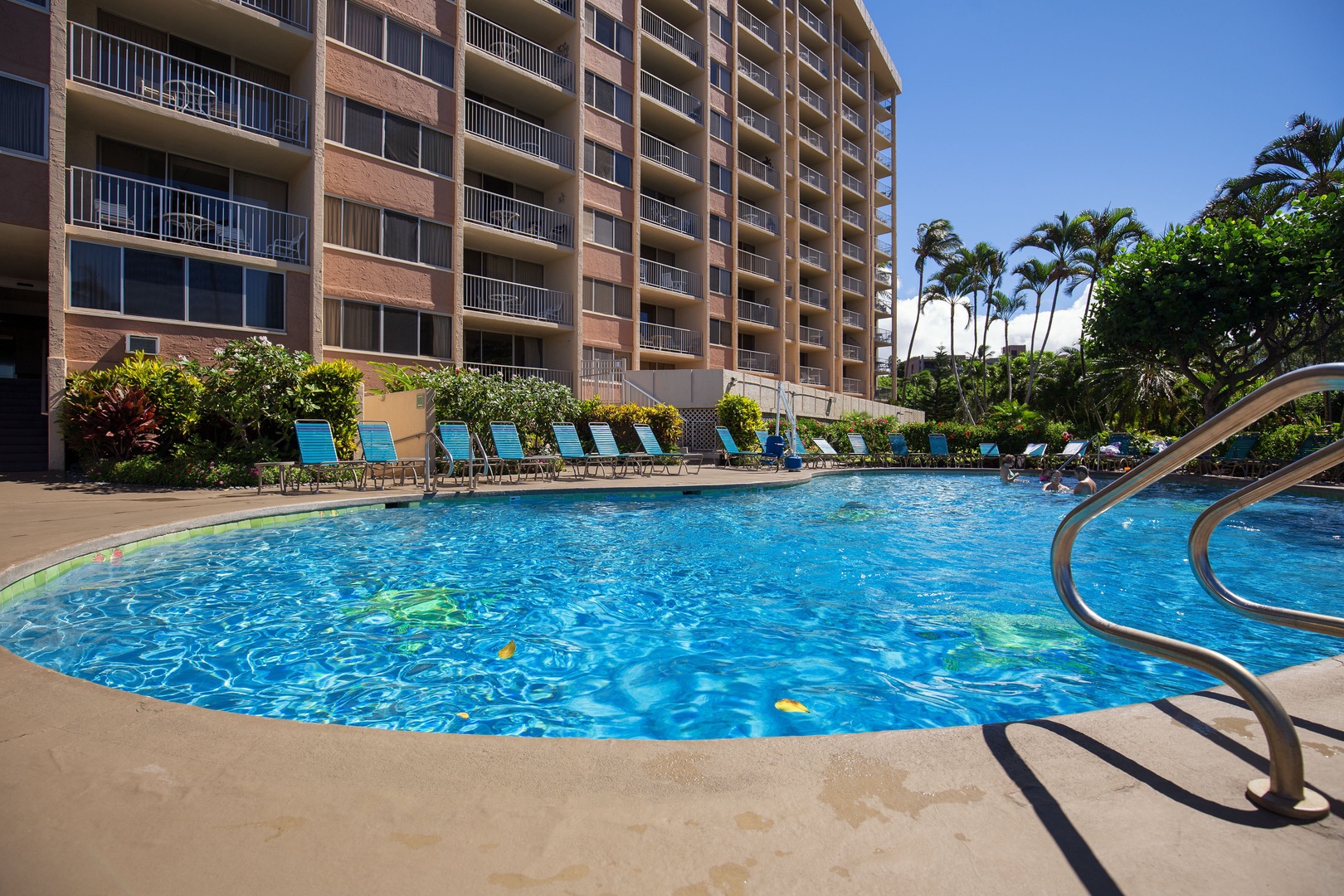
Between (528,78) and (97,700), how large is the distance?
865 inches

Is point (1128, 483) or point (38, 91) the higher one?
point (38, 91)

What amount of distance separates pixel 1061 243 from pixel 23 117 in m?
37.4

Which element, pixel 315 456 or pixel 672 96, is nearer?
pixel 315 456

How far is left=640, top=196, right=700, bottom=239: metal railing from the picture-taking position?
2569 centimetres

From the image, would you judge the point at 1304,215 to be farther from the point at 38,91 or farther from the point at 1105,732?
the point at 38,91

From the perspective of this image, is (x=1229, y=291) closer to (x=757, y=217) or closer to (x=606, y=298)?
(x=606, y=298)

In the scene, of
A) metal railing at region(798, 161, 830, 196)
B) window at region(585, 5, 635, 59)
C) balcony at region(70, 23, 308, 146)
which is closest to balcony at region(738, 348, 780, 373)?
metal railing at region(798, 161, 830, 196)

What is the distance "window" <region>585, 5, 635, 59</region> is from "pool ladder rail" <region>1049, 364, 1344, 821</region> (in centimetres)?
2532

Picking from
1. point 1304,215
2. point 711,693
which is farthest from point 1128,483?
point 1304,215

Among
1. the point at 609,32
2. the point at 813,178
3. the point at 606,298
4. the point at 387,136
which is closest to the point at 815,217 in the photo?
the point at 813,178

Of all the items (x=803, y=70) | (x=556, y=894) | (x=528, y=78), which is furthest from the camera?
(x=803, y=70)

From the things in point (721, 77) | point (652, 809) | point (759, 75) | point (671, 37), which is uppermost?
point (759, 75)

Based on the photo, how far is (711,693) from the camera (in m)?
3.74

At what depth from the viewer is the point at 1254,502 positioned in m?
2.12
